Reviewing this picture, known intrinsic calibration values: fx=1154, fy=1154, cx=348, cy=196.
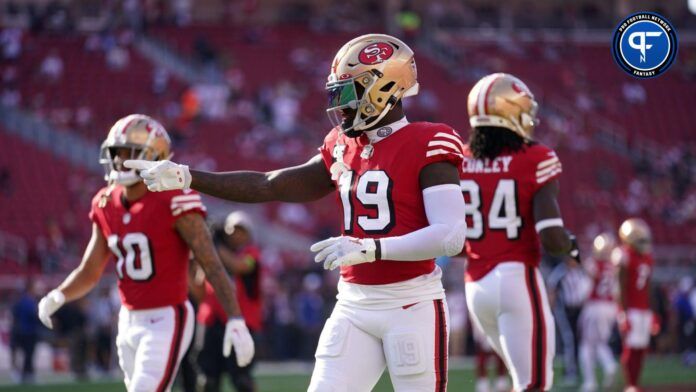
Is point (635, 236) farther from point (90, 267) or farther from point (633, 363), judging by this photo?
point (90, 267)

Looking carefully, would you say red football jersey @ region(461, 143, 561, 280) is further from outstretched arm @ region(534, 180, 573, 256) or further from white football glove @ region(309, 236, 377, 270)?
white football glove @ region(309, 236, 377, 270)

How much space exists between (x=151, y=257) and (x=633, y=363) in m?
5.78

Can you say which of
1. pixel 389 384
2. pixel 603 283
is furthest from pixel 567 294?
pixel 389 384

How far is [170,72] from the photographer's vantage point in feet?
87.9

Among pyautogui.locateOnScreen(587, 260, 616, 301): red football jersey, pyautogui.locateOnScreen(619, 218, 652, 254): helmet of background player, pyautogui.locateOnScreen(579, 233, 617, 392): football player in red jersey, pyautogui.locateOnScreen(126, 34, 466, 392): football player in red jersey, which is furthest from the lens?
pyautogui.locateOnScreen(587, 260, 616, 301): red football jersey

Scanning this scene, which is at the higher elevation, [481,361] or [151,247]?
[151,247]

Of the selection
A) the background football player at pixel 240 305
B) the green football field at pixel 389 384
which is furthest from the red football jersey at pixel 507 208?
the green football field at pixel 389 384

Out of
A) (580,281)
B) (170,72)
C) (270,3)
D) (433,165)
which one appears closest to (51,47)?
(170,72)

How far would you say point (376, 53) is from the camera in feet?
15.7

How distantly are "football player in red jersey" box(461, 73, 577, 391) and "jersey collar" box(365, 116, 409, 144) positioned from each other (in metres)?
1.49

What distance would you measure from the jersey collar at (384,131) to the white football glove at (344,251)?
0.55 m

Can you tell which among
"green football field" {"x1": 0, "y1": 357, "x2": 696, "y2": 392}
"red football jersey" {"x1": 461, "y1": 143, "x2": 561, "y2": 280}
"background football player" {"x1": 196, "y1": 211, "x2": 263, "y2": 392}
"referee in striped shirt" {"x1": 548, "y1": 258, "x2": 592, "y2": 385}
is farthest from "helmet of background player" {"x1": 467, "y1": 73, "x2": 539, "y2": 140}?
"referee in striped shirt" {"x1": 548, "y1": 258, "x2": 592, "y2": 385}

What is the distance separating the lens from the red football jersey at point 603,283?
13.6 m

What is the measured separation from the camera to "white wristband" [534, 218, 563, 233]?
5922mm
